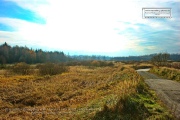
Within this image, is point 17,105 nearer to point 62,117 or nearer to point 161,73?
point 62,117

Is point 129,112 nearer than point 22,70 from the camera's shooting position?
Yes

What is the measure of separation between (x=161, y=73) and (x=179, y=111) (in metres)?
28.1

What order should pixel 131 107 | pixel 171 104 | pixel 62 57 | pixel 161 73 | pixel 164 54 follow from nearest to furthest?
pixel 131 107, pixel 171 104, pixel 161 73, pixel 164 54, pixel 62 57

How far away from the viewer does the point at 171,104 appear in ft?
42.2

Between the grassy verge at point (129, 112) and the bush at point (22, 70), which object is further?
the bush at point (22, 70)

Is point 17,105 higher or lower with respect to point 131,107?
lower

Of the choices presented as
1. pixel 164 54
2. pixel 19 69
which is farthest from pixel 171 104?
pixel 164 54

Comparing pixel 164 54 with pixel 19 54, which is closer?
pixel 164 54

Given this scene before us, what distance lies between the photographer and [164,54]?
6769cm

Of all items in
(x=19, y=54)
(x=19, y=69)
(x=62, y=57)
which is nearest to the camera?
(x=19, y=69)

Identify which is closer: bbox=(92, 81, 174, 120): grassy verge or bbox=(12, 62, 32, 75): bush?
bbox=(92, 81, 174, 120): grassy verge

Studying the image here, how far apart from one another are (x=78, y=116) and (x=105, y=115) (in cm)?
128

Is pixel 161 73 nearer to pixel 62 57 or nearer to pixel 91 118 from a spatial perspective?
pixel 91 118

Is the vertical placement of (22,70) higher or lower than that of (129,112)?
lower
